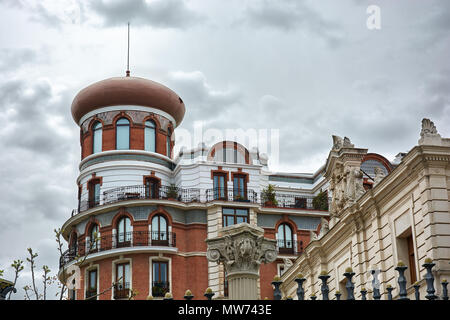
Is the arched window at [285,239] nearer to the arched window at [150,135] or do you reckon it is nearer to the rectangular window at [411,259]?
the arched window at [150,135]

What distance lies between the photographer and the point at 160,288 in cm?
4712

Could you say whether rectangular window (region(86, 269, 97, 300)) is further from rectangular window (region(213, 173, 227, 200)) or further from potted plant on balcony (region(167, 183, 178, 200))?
rectangular window (region(213, 173, 227, 200))

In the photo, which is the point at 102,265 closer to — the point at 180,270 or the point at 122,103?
the point at 180,270

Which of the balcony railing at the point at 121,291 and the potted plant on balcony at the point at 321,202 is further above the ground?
the potted plant on balcony at the point at 321,202

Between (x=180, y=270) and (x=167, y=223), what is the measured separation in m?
3.04

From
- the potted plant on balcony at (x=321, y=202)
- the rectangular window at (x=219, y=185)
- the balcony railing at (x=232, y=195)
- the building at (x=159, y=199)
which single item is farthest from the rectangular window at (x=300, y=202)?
the rectangular window at (x=219, y=185)

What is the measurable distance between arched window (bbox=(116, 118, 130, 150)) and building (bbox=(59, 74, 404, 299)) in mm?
66

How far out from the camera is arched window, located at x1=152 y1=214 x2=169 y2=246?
4822 cm

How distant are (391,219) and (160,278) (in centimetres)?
2279

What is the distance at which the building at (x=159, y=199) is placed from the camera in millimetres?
47938

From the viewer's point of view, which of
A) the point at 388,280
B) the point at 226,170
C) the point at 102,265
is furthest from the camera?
the point at 226,170

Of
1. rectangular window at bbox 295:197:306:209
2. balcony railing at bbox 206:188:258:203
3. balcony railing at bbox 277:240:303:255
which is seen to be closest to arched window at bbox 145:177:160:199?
balcony railing at bbox 206:188:258:203

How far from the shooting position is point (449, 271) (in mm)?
24016
